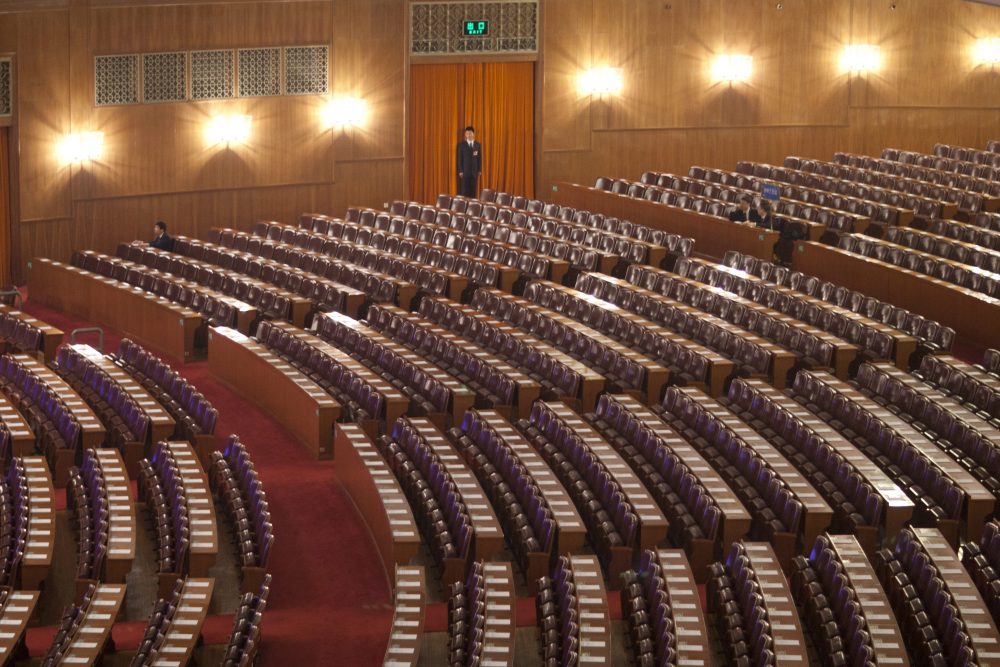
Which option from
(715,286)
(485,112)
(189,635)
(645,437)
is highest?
(485,112)

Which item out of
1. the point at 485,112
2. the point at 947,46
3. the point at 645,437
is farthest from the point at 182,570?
the point at 947,46

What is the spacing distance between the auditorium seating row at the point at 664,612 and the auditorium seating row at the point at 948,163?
612 centimetres

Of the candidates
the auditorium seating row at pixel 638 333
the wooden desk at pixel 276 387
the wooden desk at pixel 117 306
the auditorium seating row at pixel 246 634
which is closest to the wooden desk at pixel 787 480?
the auditorium seating row at pixel 638 333

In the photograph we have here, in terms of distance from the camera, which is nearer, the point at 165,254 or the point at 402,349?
the point at 402,349

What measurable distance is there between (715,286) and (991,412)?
2406 millimetres

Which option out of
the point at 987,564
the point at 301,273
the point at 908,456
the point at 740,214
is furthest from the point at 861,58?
the point at 987,564

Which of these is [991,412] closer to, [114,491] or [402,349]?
[402,349]

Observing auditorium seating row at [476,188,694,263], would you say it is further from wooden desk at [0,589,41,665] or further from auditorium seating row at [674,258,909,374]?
wooden desk at [0,589,41,665]

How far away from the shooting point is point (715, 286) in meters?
8.38

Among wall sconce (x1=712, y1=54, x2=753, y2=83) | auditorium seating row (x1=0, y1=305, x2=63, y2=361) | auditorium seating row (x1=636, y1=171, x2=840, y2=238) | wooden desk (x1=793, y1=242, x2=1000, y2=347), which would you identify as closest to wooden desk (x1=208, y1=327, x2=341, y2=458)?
auditorium seating row (x1=0, y1=305, x2=63, y2=361)

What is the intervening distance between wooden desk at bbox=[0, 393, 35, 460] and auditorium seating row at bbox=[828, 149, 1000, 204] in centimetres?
605

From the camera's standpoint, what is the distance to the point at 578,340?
7.52 m

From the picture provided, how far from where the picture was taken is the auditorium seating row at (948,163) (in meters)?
10.4

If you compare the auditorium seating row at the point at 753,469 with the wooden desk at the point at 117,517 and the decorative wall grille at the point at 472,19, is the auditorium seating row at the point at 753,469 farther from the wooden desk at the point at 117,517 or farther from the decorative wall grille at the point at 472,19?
the decorative wall grille at the point at 472,19
